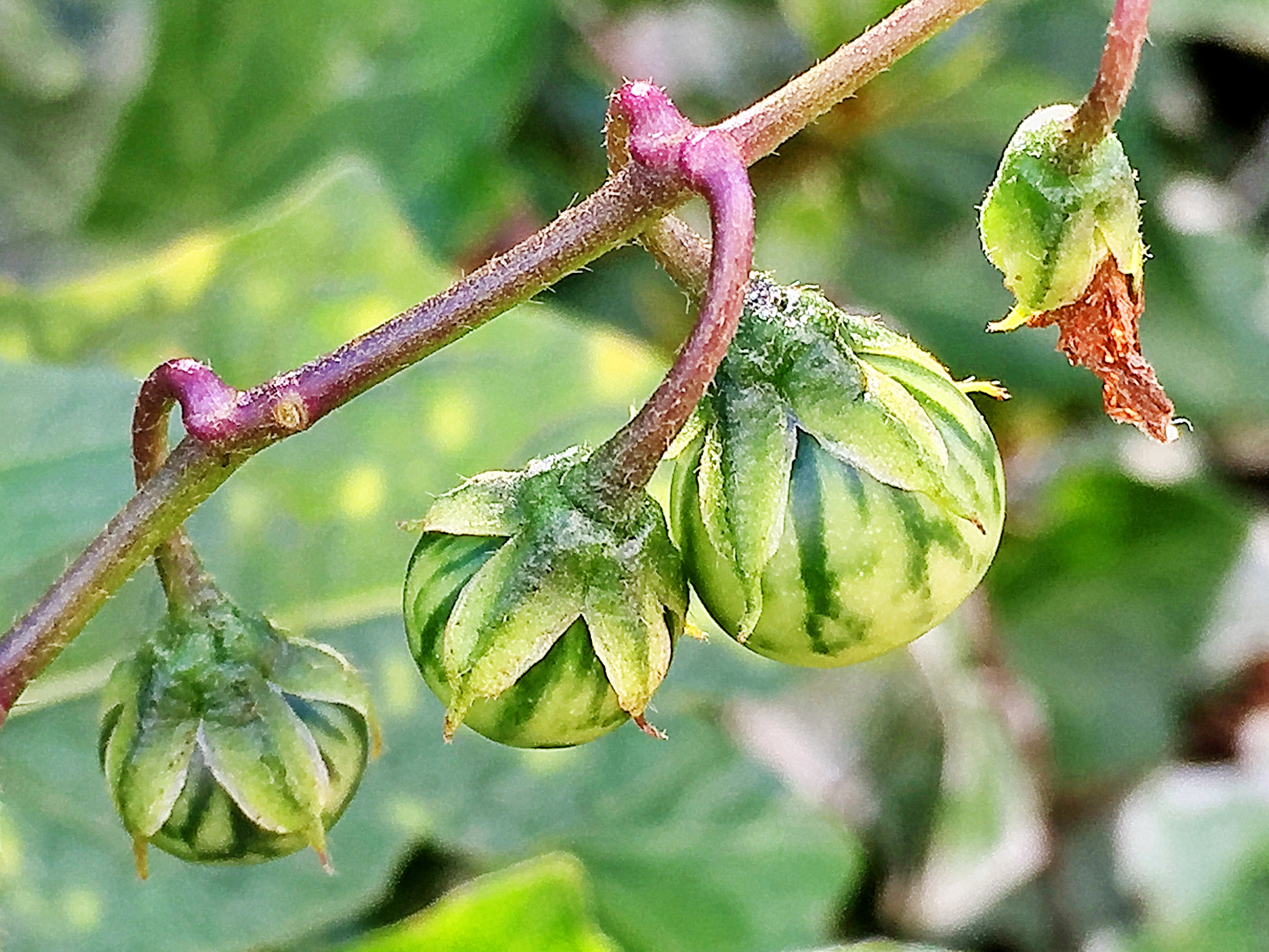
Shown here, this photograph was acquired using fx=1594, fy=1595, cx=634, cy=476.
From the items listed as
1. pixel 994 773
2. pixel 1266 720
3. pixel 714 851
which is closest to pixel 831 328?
pixel 714 851

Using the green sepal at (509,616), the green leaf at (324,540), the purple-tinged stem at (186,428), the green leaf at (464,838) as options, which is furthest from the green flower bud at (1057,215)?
the green leaf at (464,838)

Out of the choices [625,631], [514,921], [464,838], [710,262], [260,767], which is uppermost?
[710,262]

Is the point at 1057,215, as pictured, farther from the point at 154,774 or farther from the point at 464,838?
the point at 464,838

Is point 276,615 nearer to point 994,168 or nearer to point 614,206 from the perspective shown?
point 614,206

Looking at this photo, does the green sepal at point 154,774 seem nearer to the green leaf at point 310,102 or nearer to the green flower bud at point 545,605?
the green flower bud at point 545,605

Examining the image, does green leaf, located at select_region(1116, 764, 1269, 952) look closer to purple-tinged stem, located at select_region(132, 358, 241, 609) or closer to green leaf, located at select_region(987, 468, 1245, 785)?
green leaf, located at select_region(987, 468, 1245, 785)

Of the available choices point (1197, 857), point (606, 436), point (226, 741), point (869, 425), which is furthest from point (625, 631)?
point (1197, 857)
